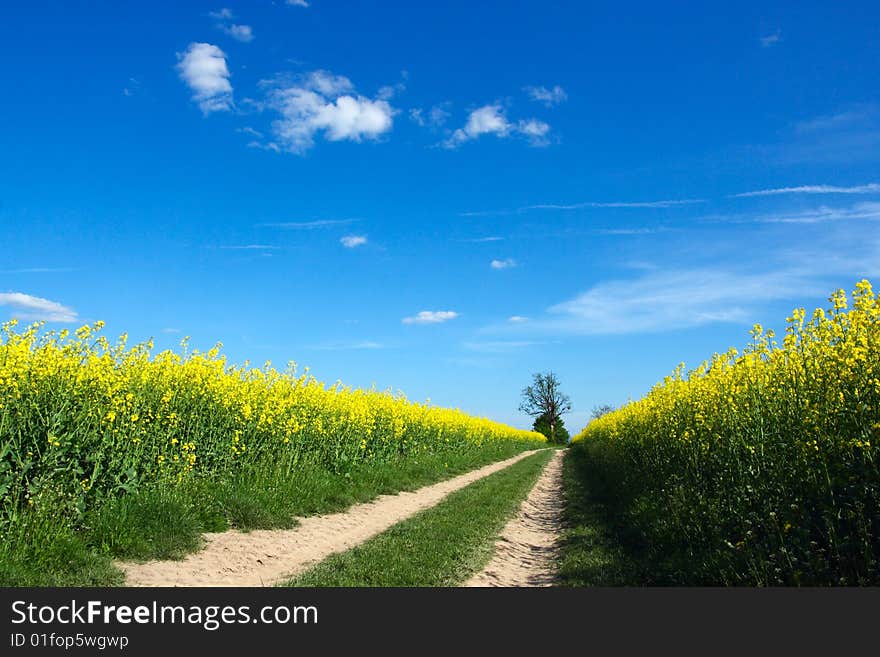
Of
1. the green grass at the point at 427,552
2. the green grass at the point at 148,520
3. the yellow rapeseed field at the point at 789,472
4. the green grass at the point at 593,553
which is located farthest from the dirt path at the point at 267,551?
the yellow rapeseed field at the point at 789,472

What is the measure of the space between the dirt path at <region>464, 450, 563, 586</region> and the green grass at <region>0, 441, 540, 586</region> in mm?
3903

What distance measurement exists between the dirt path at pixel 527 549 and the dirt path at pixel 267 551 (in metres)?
2.34

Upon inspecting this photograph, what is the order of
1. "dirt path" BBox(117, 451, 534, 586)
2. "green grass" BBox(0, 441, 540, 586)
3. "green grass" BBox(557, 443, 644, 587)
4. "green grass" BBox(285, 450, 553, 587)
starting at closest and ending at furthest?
"green grass" BBox(0, 441, 540, 586) → "green grass" BBox(285, 450, 553, 587) → "dirt path" BBox(117, 451, 534, 586) → "green grass" BBox(557, 443, 644, 587)

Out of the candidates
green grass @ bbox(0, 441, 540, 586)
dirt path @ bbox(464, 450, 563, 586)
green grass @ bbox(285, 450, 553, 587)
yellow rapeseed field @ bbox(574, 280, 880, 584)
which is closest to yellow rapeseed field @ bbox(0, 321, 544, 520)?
green grass @ bbox(0, 441, 540, 586)

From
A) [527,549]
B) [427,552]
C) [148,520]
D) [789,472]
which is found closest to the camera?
[789,472]

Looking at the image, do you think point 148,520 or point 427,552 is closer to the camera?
point 148,520

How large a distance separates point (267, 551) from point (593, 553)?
4.94 meters

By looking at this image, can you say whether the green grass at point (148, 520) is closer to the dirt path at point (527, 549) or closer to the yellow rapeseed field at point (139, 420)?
the yellow rapeseed field at point (139, 420)

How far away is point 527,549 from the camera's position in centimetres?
1038

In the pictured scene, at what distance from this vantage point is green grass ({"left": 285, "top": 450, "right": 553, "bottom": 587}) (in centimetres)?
747

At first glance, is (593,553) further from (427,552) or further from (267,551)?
(267,551)

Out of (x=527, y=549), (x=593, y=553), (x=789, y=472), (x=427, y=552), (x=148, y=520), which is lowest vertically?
(x=527, y=549)

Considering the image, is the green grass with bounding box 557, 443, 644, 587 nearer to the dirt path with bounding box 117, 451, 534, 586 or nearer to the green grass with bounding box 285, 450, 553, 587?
the green grass with bounding box 285, 450, 553, 587

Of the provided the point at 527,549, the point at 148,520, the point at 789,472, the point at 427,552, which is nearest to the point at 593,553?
the point at 527,549
